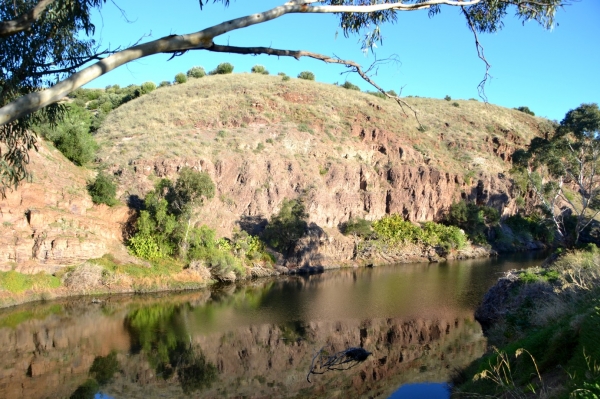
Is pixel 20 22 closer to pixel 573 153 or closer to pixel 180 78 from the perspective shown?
pixel 573 153

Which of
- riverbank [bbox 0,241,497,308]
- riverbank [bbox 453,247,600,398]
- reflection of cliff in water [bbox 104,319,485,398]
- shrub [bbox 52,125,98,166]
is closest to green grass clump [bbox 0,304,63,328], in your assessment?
riverbank [bbox 0,241,497,308]

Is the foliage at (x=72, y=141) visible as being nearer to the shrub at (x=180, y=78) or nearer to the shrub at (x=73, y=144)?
the shrub at (x=73, y=144)

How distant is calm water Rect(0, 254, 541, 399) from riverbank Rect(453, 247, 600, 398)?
154 centimetres

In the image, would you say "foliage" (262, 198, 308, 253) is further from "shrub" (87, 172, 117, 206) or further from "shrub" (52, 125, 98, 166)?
"shrub" (52, 125, 98, 166)

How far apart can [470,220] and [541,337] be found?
35774 mm

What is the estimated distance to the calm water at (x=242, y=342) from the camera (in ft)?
41.8

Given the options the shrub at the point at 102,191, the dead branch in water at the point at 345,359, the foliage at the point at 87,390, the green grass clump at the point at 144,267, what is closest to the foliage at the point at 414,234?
the green grass clump at the point at 144,267

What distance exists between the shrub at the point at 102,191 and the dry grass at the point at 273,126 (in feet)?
17.3

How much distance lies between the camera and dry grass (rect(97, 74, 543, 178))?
126ft

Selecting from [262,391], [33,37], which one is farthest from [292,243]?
[33,37]

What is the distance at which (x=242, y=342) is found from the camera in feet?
54.7

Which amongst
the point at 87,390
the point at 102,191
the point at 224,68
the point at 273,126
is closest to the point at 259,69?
the point at 224,68

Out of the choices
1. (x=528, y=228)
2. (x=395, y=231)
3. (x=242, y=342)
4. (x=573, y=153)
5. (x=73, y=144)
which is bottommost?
(x=242, y=342)

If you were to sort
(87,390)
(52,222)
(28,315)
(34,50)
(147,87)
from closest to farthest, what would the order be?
(34,50)
(87,390)
(28,315)
(52,222)
(147,87)
